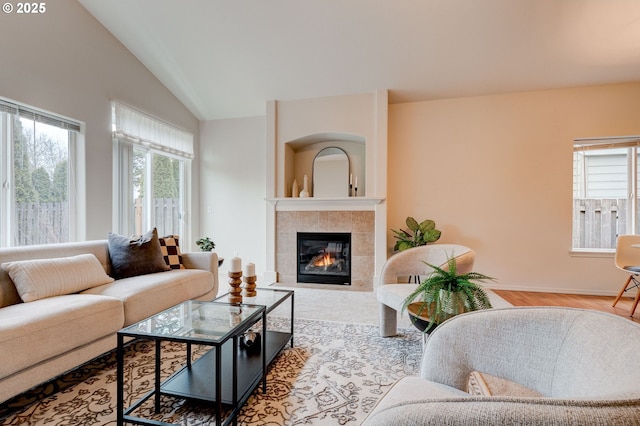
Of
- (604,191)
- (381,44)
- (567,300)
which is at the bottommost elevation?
(567,300)

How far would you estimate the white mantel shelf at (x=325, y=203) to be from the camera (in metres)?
4.11

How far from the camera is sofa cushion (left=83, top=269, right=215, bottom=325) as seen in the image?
211cm

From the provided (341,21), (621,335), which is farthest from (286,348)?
(341,21)

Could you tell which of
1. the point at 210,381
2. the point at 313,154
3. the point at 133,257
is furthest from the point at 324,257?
the point at 210,381

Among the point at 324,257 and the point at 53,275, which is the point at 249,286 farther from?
the point at 324,257

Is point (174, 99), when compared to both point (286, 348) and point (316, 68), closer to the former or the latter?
point (316, 68)

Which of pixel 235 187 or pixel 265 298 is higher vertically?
pixel 235 187

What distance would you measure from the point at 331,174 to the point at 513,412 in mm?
4113

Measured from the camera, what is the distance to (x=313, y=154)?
4.72 m

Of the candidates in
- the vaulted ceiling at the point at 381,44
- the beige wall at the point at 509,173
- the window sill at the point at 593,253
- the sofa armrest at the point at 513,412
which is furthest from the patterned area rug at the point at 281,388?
the vaulted ceiling at the point at 381,44

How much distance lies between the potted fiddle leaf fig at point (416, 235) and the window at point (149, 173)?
3.30 m

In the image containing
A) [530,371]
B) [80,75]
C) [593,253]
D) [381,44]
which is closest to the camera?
[530,371]

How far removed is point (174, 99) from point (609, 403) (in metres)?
5.22

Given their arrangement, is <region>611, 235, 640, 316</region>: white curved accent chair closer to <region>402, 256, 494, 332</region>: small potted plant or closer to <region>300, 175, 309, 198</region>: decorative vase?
<region>402, 256, 494, 332</region>: small potted plant
